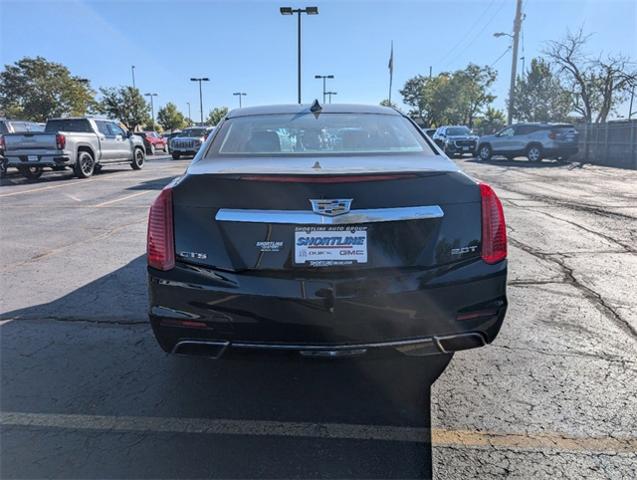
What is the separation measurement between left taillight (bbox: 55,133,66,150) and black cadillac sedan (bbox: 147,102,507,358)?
14507 millimetres

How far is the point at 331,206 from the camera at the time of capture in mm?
2352

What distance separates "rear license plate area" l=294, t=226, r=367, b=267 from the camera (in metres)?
2.35

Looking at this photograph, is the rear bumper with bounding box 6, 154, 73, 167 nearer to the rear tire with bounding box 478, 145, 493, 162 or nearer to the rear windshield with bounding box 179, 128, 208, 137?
the rear windshield with bounding box 179, 128, 208, 137

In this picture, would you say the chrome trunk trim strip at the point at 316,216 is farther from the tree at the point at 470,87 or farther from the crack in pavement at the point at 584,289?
the tree at the point at 470,87

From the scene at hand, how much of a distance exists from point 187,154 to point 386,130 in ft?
86.5

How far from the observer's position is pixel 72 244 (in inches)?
268

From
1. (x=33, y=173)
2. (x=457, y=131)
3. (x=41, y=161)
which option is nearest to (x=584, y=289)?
(x=41, y=161)

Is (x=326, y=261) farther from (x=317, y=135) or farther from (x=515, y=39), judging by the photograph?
(x=515, y=39)

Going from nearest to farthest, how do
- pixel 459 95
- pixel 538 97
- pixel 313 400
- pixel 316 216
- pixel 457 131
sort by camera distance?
pixel 316 216 → pixel 313 400 → pixel 457 131 → pixel 538 97 → pixel 459 95

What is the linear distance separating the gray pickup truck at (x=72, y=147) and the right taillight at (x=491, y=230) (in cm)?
1538

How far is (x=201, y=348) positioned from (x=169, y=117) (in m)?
90.1

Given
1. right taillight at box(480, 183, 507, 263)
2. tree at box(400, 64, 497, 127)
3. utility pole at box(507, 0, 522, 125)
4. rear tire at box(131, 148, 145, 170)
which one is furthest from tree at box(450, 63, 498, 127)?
right taillight at box(480, 183, 507, 263)

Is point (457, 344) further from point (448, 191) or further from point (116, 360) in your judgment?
point (116, 360)

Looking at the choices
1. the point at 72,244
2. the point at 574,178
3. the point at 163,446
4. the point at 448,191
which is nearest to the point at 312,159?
the point at 448,191
